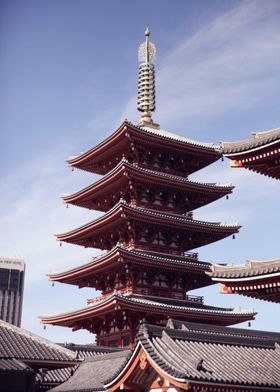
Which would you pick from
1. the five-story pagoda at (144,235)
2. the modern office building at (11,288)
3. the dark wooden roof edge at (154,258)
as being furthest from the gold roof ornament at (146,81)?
the modern office building at (11,288)

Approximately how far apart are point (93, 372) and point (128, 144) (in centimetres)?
1954

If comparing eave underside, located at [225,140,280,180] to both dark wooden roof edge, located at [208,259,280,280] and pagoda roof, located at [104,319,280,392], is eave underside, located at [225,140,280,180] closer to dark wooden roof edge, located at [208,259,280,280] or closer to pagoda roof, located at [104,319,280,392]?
dark wooden roof edge, located at [208,259,280,280]

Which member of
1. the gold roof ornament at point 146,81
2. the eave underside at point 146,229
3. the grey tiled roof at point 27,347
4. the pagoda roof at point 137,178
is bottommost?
the grey tiled roof at point 27,347

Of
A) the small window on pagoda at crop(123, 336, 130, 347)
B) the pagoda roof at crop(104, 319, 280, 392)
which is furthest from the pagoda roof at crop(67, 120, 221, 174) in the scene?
the pagoda roof at crop(104, 319, 280, 392)

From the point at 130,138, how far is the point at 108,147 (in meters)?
2.75

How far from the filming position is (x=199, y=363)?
18203 mm

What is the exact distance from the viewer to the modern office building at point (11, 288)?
426ft

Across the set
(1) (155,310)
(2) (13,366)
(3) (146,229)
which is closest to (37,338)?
(2) (13,366)

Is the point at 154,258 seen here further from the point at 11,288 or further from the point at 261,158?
the point at 11,288

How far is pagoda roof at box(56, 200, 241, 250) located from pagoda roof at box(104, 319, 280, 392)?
54.7 ft

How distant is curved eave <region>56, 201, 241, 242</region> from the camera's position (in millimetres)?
38125

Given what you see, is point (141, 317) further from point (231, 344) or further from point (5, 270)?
point (5, 270)

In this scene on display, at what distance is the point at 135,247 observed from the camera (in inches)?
1558

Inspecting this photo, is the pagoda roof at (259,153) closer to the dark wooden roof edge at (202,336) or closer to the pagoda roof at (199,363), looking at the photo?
the dark wooden roof edge at (202,336)
